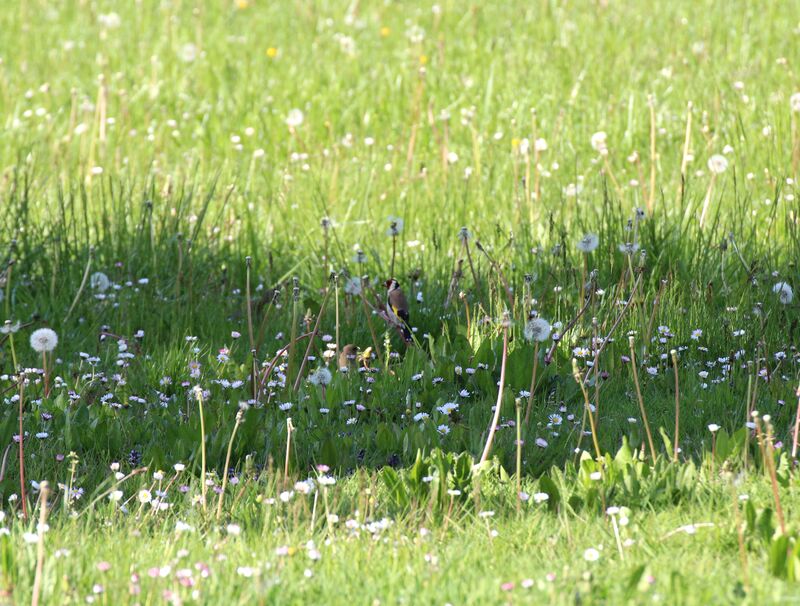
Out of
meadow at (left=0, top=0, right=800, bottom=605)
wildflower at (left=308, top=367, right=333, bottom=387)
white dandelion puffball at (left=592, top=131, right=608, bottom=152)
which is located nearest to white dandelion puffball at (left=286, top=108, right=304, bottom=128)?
meadow at (left=0, top=0, right=800, bottom=605)

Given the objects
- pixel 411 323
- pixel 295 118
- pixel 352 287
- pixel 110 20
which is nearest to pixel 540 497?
pixel 411 323

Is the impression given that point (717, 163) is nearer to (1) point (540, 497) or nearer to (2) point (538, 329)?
(2) point (538, 329)

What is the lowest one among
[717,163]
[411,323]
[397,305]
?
[411,323]

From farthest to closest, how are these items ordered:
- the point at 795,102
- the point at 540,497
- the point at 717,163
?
the point at 795,102 < the point at 717,163 < the point at 540,497

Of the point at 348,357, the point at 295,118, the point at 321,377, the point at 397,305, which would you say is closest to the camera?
the point at 321,377

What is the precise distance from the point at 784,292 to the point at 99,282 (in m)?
3.20

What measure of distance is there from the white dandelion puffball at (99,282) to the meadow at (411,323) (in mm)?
17

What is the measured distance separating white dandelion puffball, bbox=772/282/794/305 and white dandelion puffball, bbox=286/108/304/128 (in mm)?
4105

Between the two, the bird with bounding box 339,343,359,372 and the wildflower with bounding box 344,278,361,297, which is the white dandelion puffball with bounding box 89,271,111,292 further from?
the bird with bounding box 339,343,359,372

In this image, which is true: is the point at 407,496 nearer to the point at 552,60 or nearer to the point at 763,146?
the point at 763,146

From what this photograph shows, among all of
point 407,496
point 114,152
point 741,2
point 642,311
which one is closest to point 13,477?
point 407,496

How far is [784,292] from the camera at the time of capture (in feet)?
14.8

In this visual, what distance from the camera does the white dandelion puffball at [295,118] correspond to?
303 inches

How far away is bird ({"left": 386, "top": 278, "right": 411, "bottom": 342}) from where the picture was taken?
14.7ft
